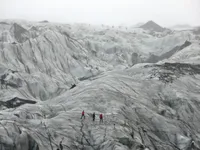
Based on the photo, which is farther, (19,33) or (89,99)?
(19,33)

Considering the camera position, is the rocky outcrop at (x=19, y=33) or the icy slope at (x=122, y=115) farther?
the rocky outcrop at (x=19, y=33)

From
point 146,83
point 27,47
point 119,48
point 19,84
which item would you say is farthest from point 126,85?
point 119,48

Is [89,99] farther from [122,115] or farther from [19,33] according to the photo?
[19,33]

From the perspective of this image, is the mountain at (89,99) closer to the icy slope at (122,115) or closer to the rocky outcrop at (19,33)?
the icy slope at (122,115)

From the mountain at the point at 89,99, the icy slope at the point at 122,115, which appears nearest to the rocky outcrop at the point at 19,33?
the mountain at the point at 89,99

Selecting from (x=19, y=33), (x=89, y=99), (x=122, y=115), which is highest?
(x=89, y=99)

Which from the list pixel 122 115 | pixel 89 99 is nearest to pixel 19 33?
pixel 89 99

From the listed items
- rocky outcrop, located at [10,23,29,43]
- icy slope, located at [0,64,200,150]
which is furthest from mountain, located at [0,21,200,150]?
rocky outcrop, located at [10,23,29,43]

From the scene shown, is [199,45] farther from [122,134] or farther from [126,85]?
[122,134]
